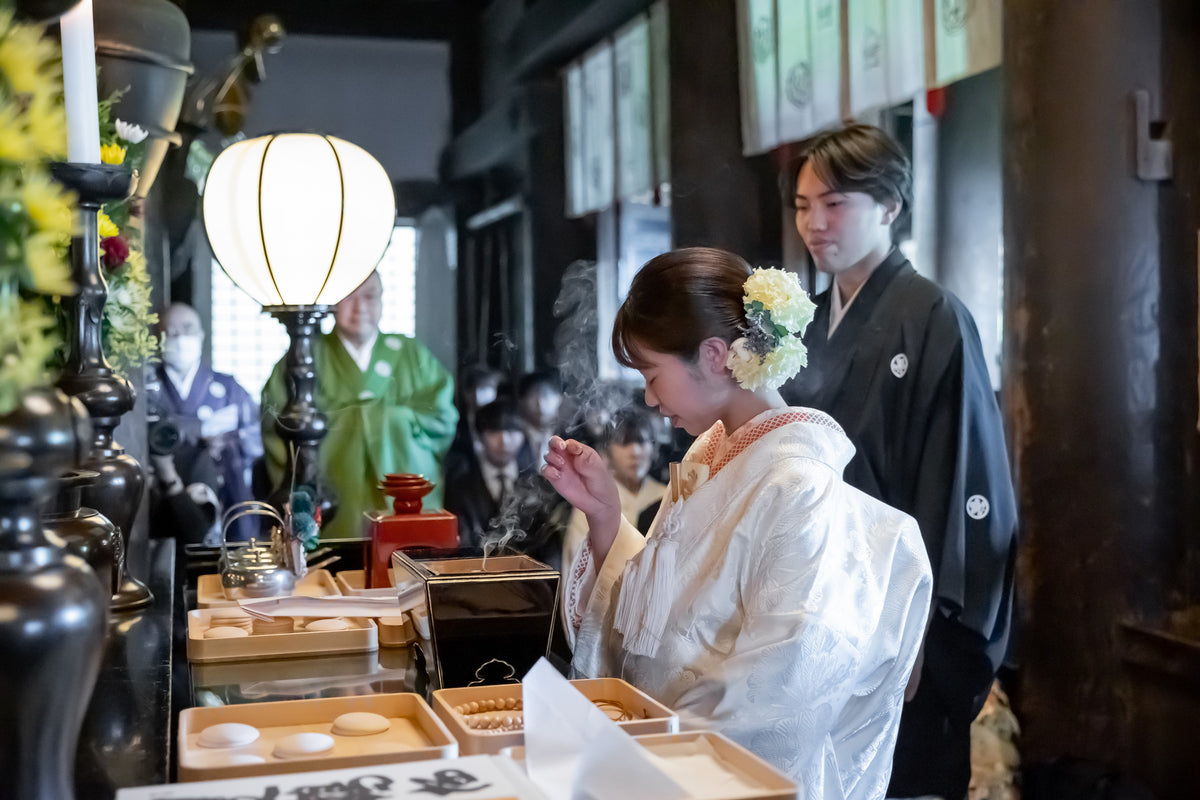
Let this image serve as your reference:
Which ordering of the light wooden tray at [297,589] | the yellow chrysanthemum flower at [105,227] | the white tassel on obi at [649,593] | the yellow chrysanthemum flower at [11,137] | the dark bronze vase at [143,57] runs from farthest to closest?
the dark bronze vase at [143,57] < the yellow chrysanthemum flower at [105,227] < the light wooden tray at [297,589] < the white tassel on obi at [649,593] < the yellow chrysanthemum flower at [11,137]

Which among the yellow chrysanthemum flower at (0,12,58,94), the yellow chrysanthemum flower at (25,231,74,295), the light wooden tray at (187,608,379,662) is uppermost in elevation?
the yellow chrysanthemum flower at (0,12,58,94)

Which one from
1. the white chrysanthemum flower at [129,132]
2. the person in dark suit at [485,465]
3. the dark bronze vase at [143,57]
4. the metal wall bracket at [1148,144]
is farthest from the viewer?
the person in dark suit at [485,465]

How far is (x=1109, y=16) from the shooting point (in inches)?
127

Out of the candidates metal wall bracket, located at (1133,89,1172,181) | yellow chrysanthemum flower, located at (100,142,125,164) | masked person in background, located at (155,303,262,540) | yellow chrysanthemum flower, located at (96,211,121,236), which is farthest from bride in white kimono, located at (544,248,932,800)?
masked person in background, located at (155,303,262,540)

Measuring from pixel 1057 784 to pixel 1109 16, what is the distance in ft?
7.55

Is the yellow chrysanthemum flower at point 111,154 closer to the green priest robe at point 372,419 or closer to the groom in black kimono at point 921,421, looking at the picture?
the groom in black kimono at point 921,421

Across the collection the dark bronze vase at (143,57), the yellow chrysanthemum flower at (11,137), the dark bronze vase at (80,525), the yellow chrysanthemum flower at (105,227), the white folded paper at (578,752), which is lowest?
the white folded paper at (578,752)

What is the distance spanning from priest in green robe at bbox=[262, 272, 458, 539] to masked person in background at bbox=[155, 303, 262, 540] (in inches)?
4.2

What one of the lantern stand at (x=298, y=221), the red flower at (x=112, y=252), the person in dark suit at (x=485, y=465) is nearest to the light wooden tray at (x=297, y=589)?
the lantern stand at (x=298, y=221)

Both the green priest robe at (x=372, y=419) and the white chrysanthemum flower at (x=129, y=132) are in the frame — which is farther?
the green priest robe at (x=372, y=419)

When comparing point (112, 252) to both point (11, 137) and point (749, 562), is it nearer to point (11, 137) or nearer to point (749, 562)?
point (749, 562)

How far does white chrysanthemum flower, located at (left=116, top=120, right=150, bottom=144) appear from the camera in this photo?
2809 mm

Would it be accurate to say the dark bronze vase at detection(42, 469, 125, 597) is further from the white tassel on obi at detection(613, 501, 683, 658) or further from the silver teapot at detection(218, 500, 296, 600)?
the white tassel on obi at detection(613, 501, 683, 658)

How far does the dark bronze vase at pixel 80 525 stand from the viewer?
1.56m
